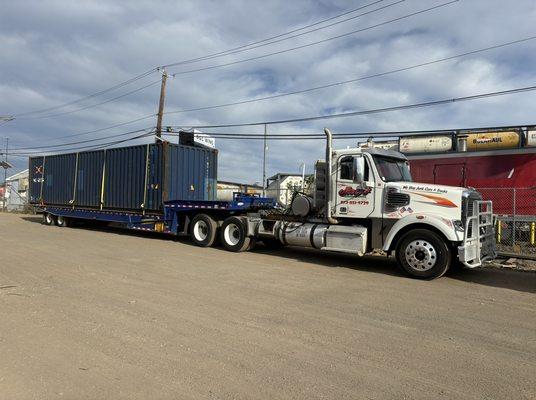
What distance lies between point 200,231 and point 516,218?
966cm

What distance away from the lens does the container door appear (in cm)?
1612

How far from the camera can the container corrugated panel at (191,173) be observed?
16781 mm

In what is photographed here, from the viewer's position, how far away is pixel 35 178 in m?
24.4

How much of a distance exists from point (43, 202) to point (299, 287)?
62.2 ft

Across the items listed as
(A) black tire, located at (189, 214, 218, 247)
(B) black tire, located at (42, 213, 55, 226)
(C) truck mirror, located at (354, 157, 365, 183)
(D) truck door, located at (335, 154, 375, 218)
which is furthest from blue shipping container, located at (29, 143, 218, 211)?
(C) truck mirror, located at (354, 157, 365, 183)

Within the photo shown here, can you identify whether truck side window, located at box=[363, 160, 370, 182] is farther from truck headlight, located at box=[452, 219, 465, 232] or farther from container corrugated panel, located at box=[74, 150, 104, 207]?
container corrugated panel, located at box=[74, 150, 104, 207]

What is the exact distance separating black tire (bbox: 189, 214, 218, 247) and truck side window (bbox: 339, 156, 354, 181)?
4.82 meters

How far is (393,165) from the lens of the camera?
10961mm

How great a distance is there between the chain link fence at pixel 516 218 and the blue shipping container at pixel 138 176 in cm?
961

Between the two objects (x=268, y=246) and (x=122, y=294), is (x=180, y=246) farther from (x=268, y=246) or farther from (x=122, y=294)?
(x=122, y=294)

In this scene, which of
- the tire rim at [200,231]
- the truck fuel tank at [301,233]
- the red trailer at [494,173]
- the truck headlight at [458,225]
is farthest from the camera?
the red trailer at [494,173]

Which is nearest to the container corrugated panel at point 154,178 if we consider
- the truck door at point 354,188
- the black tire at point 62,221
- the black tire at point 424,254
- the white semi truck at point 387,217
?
the white semi truck at point 387,217

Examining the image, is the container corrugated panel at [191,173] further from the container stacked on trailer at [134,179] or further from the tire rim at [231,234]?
the tire rim at [231,234]

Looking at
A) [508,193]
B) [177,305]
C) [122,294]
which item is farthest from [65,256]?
[508,193]
